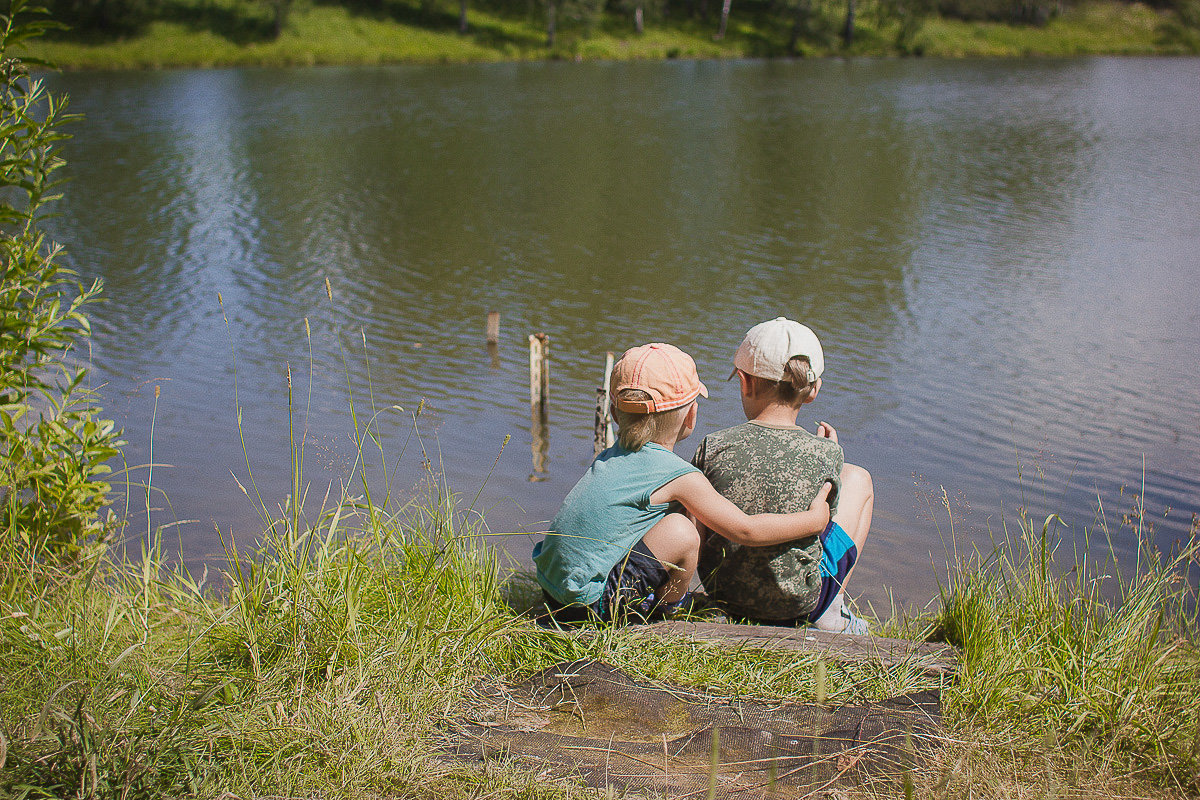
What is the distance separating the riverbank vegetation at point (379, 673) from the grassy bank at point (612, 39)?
142 ft

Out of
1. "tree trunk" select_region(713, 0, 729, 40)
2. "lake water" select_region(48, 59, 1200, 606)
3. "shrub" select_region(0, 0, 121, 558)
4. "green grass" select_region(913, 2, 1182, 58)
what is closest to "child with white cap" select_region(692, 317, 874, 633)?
"lake water" select_region(48, 59, 1200, 606)

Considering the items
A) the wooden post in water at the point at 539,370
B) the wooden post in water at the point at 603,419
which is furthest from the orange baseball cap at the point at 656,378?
the wooden post in water at the point at 539,370

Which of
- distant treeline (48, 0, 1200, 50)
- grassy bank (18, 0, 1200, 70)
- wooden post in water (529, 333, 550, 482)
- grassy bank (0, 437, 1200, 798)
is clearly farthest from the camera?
distant treeline (48, 0, 1200, 50)

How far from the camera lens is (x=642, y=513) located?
322 cm

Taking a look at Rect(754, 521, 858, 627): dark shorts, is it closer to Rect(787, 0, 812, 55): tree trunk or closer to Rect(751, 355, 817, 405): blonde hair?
Rect(751, 355, 817, 405): blonde hair

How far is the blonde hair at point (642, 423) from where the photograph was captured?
3213mm

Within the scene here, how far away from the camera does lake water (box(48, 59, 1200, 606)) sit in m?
7.11

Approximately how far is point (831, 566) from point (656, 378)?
113 centimetres

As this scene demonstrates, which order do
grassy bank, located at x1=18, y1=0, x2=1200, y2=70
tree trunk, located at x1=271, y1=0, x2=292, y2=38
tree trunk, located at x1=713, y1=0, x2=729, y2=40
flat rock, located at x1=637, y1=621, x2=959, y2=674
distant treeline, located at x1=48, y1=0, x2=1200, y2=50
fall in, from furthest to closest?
1. tree trunk, located at x1=713, y1=0, x2=729, y2=40
2. distant treeline, located at x1=48, y1=0, x2=1200, y2=50
3. tree trunk, located at x1=271, y1=0, x2=292, y2=38
4. grassy bank, located at x1=18, y1=0, x2=1200, y2=70
5. flat rock, located at x1=637, y1=621, x2=959, y2=674

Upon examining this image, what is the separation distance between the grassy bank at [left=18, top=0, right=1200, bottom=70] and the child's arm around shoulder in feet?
145

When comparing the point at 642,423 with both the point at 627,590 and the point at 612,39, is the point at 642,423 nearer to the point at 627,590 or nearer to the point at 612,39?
the point at 627,590

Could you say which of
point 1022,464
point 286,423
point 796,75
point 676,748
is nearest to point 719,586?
point 676,748

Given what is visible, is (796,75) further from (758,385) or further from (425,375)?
(758,385)

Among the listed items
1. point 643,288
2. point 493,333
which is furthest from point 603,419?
point 643,288
